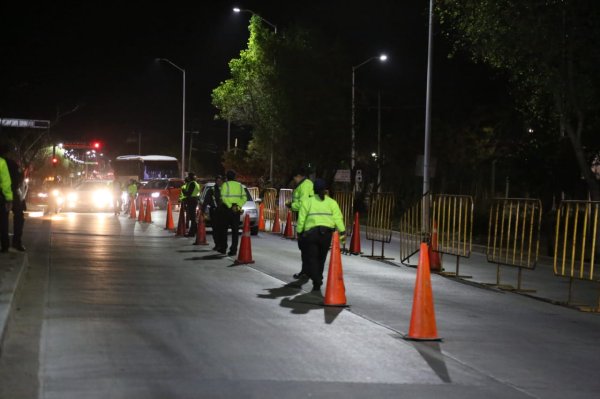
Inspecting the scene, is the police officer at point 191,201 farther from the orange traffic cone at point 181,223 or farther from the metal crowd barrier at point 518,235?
the metal crowd barrier at point 518,235

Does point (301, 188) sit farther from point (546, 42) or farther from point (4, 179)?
point (546, 42)

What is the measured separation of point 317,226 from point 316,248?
0.31 m

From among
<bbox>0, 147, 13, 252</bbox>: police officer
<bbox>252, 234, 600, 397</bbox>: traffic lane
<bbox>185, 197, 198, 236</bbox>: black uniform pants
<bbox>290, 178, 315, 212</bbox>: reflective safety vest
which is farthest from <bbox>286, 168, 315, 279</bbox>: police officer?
<bbox>185, 197, 198, 236</bbox>: black uniform pants

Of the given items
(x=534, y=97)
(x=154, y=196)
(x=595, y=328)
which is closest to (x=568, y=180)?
(x=534, y=97)

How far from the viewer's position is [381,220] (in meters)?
20.7

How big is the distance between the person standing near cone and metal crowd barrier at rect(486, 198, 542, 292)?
291 cm

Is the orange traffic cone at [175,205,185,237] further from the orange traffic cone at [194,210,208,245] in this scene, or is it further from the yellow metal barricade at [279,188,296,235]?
the yellow metal barricade at [279,188,296,235]

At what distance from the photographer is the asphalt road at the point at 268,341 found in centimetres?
750

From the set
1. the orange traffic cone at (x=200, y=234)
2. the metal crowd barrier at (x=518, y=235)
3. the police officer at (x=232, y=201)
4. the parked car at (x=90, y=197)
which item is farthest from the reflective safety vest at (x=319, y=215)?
the parked car at (x=90, y=197)

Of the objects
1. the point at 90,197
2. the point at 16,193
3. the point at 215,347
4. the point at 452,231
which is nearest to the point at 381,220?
the point at 452,231

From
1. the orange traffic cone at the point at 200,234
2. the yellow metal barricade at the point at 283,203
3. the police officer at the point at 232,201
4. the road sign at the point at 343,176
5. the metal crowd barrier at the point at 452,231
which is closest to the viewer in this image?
the metal crowd barrier at the point at 452,231

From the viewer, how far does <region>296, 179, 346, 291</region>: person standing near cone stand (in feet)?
44.3

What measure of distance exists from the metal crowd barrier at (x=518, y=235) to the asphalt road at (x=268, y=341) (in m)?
0.62

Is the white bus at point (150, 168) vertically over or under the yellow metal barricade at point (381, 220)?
over
